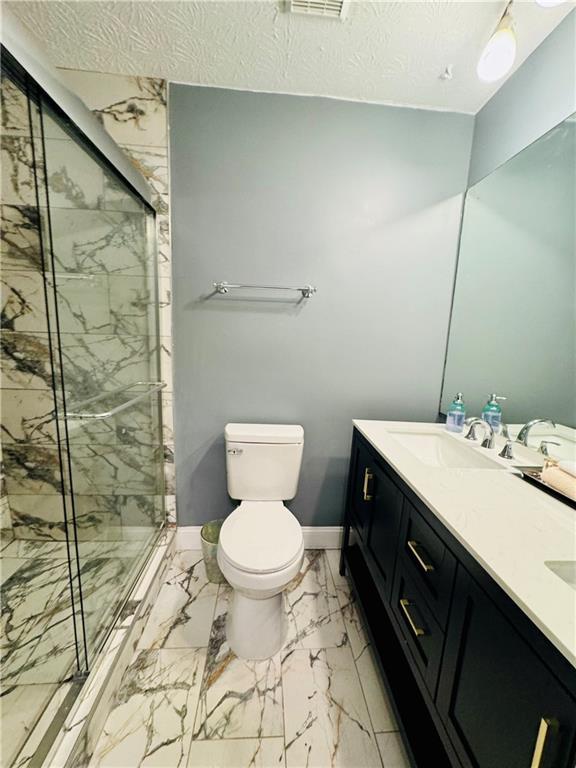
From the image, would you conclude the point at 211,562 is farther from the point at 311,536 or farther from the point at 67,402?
the point at 67,402

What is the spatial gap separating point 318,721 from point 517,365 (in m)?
1.57

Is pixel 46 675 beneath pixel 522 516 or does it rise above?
beneath

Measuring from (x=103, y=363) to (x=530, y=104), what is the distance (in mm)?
2162

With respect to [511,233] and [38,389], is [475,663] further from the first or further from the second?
[38,389]

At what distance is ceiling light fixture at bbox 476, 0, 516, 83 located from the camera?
40.8 inches

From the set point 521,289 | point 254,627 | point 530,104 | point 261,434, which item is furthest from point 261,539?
point 530,104

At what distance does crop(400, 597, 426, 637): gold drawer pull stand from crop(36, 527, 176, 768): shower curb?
102 centimetres

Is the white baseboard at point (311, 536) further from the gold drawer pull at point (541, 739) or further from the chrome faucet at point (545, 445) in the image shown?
the gold drawer pull at point (541, 739)

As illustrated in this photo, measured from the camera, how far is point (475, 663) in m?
0.68

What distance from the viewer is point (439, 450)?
1483mm

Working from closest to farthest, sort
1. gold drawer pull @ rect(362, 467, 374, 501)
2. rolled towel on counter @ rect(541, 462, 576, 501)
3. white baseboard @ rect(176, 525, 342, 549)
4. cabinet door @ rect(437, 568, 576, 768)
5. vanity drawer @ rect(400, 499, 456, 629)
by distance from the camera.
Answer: cabinet door @ rect(437, 568, 576, 768) → vanity drawer @ rect(400, 499, 456, 629) → rolled towel on counter @ rect(541, 462, 576, 501) → gold drawer pull @ rect(362, 467, 374, 501) → white baseboard @ rect(176, 525, 342, 549)

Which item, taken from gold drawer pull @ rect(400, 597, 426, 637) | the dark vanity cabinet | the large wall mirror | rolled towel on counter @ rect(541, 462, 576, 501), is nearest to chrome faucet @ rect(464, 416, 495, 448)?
the large wall mirror

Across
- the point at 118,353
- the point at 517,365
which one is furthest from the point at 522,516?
the point at 118,353

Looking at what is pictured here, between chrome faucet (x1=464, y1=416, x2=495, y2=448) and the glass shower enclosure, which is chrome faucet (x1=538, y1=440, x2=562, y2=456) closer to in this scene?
chrome faucet (x1=464, y1=416, x2=495, y2=448)
